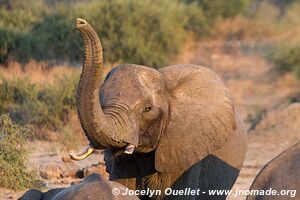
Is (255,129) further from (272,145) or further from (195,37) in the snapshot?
(195,37)

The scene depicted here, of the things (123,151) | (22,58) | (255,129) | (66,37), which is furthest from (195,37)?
(123,151)

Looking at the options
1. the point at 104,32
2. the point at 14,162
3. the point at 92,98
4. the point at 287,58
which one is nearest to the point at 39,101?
the point at 14,162

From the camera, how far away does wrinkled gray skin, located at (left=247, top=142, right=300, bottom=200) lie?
541 centimetres

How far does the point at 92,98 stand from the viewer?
598 cm

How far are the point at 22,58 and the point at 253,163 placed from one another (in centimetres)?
701

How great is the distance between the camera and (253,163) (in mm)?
11586

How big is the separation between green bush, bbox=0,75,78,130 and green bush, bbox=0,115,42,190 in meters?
3.18

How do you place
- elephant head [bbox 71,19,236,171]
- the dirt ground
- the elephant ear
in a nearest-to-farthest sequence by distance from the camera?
elephant head [bbox 71,19,236,171], the elephant ear, the dirt ground

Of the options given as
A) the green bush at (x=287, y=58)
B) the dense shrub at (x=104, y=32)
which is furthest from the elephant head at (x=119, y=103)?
the green bush at (x=287, y=58)

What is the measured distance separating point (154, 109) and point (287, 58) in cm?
1505

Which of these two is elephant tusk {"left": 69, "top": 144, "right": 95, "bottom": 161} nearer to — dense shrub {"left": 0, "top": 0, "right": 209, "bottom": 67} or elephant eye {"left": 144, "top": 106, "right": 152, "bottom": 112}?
elephant eye {"left": 144, "top": 106, "right": 152, "bottom": 112}

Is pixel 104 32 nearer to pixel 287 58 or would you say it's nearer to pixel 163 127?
pixel 287 58

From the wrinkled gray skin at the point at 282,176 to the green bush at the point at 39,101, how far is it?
7147 millimetres

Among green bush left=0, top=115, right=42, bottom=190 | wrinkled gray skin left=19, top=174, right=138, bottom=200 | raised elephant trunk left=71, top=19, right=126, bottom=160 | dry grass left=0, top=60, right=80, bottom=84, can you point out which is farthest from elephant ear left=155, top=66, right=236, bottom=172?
dry grass left=0, top=60, right=80, bottom=84
